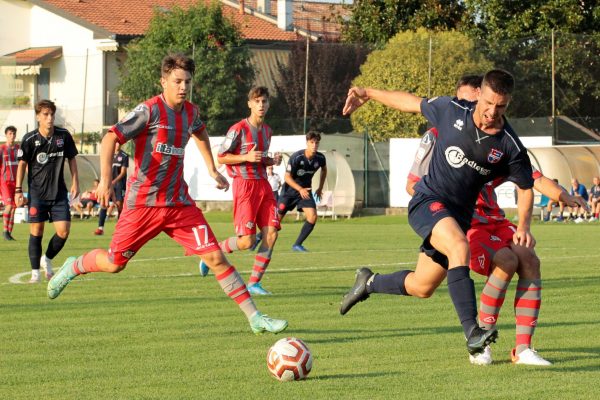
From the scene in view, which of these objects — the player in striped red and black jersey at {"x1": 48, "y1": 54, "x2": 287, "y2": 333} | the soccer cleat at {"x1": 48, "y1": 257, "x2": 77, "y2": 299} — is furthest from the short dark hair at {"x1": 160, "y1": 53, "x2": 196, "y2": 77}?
the soccer cleat at {"x1": 48, "y1": 257, "x2": 77, "y2": 299}

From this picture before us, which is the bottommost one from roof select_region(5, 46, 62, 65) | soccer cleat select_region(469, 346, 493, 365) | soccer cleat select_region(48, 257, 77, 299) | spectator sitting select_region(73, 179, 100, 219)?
spectator sitting select_region(73, 179, 100, 219)

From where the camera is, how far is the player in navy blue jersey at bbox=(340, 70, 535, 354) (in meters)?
7.39

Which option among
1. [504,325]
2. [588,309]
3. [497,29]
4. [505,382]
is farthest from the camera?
[497,29]

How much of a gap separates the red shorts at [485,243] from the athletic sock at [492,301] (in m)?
0.12

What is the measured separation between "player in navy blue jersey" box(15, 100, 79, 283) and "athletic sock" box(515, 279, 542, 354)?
7600 millimetres

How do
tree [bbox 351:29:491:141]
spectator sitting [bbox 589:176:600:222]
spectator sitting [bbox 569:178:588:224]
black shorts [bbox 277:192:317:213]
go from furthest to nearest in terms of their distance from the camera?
tree [bbox 351:29:491:141] → spectator sitting [bbox 569:178:588:224] → spectator sitting [bbox 589:176:600:222] → black shorts [bbox 277:192:317:213]

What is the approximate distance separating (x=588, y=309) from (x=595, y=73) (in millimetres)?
29422

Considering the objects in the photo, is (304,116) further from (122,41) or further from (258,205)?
(258,205)

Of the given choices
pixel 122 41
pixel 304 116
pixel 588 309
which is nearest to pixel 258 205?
pixel 588 309

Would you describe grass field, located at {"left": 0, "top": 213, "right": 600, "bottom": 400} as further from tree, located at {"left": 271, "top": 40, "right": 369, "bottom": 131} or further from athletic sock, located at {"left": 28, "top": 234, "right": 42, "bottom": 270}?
tree, located at {"left": 271, "top": 40, "right": 369, "bottom": 131}

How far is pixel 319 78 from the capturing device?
43.4 metres

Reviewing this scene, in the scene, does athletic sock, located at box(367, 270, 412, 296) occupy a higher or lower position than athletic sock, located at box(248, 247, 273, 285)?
higher

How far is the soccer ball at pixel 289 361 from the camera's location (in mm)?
7195

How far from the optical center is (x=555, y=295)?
12.5 metres
